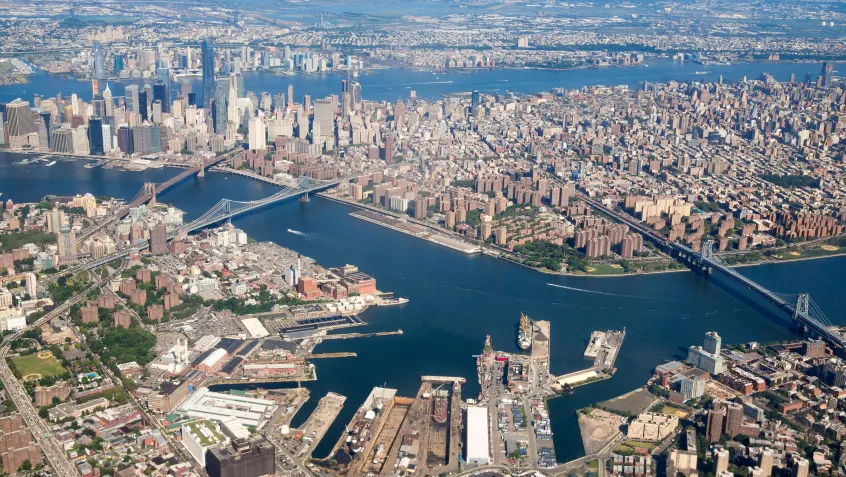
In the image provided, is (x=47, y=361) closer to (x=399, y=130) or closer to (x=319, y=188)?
(x=319, y=188)

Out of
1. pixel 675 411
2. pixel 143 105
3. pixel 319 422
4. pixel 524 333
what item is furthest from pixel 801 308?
pixel 143 105

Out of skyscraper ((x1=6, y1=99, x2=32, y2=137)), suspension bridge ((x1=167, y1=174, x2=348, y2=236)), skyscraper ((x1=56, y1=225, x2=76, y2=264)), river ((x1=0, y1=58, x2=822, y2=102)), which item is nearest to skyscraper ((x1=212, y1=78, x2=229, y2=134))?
river ((x1=0, y1=58, x2=822, y2=102))

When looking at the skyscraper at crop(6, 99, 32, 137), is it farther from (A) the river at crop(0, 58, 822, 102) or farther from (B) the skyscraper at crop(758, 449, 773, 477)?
(B) the skyscraper at crop(758, 449, 773, 477)

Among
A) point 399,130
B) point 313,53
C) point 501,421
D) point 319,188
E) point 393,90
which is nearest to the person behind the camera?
point 501,421

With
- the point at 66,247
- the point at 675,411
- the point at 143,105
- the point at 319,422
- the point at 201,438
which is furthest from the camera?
the point at 143,105

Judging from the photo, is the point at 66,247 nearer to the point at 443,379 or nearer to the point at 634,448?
the point at 443,379

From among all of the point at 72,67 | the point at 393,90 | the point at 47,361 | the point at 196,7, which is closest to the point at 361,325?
the point at 47,361

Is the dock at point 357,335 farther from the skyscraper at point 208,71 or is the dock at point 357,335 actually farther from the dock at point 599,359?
the skyscraper at point 208,71

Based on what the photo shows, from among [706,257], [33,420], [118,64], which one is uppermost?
[118,64]
